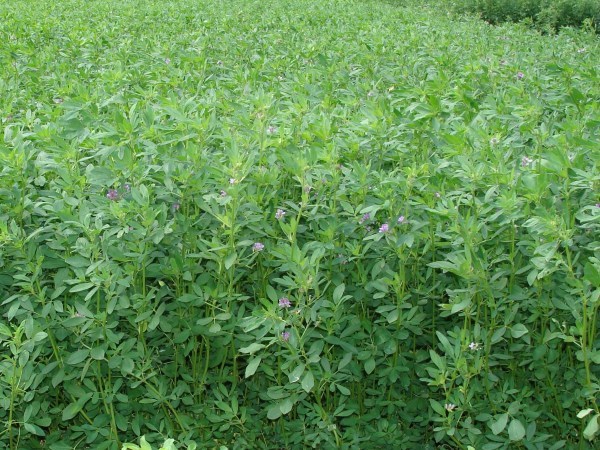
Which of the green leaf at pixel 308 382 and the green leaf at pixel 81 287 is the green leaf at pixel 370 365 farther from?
the green leaf at pixel 81 287

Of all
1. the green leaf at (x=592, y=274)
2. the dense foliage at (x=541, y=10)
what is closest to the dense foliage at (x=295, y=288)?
the green leaf at (x=592, y=274)

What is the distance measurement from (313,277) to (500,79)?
7.90 ft

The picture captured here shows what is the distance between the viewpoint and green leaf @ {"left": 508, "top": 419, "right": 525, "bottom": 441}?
94.5 inches

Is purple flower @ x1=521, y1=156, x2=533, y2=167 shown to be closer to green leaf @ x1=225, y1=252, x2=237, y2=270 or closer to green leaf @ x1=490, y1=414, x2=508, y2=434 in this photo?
green leaf @ x1=490, y1=414, x2=508, y2=434

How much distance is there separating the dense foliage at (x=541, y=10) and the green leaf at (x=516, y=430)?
447 inches

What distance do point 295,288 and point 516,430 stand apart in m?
0.76

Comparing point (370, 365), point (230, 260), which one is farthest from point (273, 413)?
point (230, 260)

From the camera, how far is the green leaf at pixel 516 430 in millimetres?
2400

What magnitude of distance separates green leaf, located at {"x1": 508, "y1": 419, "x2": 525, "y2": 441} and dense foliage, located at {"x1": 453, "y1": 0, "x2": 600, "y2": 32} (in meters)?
11.3

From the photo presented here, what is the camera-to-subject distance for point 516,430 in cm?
242

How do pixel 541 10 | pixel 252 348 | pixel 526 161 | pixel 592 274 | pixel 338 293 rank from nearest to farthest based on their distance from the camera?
pixel 592 274, pixel 252 348, pixel 338 293, pixel 526 161, pixel 541 10

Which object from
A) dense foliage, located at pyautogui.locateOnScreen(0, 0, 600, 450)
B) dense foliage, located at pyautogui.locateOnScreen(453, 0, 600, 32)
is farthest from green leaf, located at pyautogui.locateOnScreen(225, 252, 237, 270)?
dense foliage, located at pyautogui.locateOnScreen(453, 0, 600, 32)

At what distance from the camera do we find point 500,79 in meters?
4.35

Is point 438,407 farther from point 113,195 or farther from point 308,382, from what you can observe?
point 113,195
